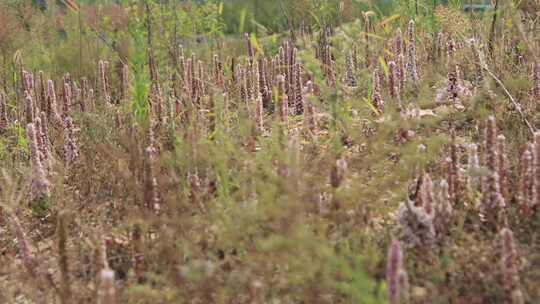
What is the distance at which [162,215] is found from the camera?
235 centimetres

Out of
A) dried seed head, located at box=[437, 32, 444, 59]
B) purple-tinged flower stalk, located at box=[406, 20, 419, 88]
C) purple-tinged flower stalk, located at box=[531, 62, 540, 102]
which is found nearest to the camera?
A: purple-tinged flower stalk, located at box=[531, 62, 540, 102]

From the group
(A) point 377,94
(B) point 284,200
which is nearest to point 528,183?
(B) point 284,200

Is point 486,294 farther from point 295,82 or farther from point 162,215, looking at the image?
point 295,82

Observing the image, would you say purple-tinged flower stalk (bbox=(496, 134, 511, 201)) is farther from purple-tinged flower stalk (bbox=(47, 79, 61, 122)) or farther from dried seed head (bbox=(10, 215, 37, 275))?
purple-tinged flower stalk (bbox=(47, 79, 61, 122))

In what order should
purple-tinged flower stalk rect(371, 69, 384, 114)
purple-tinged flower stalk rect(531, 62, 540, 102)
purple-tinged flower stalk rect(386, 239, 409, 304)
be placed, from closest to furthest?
purple-tinged flower stalk rect(386, 239, 409, 304)
purple-tinged flower stalk rect(531, 62, 540, 102)
purple-tinged flower stalk rect(371, 69, 384, 114)

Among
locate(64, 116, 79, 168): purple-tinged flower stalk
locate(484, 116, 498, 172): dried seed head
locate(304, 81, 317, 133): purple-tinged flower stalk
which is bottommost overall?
locate(64, 116, 79, 168): purple-tinged flower stalk

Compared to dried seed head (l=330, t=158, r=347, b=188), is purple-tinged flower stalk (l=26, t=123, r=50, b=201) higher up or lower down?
lower down

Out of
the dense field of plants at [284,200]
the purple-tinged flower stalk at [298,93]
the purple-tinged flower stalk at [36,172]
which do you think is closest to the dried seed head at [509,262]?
the dense field of plants at [284,200]

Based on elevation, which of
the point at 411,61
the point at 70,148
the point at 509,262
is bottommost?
the point at 70,148

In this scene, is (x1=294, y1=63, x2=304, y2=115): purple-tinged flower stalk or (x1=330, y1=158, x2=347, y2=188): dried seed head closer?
(x1=330, y1=158, x2=347, y2=188): dried seed head

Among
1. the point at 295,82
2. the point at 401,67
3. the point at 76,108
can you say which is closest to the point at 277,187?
the point at 401,67

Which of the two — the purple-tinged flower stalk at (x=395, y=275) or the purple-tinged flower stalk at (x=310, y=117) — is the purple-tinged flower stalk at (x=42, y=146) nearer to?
the purple-tinged flower stalk at (x=310, y=117)

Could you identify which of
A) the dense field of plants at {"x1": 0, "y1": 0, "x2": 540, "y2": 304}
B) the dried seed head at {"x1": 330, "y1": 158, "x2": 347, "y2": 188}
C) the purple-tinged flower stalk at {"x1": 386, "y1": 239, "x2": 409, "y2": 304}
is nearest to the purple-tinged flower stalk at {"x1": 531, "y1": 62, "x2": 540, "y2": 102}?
the dense field of plants at {"x1": 0, "y1": 0, "x2": 540, "y2": 304}

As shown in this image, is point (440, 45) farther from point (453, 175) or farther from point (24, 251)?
point (24, 251)
